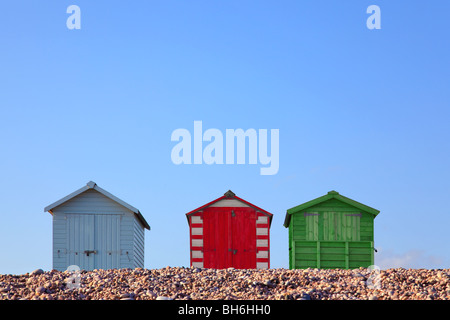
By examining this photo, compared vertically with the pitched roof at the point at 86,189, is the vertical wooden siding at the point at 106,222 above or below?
below

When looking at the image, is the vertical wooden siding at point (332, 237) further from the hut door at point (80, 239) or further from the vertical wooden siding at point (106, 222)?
the hut door at point (80, 239)

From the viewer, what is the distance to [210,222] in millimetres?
22188

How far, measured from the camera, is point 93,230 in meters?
21.8

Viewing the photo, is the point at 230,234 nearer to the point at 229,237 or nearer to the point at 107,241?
the point at 229,237

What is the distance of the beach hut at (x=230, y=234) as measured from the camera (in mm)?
21984

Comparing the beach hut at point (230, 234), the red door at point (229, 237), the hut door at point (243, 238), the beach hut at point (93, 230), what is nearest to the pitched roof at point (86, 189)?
the beach hut at point (93, 230)

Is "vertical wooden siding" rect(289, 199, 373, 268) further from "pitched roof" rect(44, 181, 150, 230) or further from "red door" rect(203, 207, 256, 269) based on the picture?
"pitched roof" rect(44, 181, 150, 230)

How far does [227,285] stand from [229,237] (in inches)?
350

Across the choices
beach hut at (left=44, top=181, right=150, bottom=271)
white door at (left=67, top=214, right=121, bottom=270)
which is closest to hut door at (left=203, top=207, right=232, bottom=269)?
beach hut at (left=44, top=181, right=150, bottom=271)

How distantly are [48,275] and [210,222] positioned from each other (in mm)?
8558

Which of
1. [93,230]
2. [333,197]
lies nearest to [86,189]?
[93,230]

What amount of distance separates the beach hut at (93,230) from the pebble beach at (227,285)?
21.2 ft

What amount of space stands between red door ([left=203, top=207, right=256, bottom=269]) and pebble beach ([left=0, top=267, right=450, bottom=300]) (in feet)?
22.5

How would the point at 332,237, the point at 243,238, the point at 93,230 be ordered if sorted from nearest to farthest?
the point at 93,230 < the point at 243,238 < the point at 332,237
